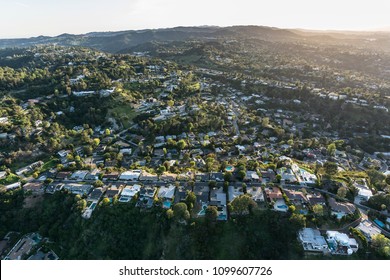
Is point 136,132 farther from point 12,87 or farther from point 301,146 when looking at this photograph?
point 12,87

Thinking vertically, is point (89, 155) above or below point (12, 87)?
below

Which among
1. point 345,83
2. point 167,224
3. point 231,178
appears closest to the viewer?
point 167,224

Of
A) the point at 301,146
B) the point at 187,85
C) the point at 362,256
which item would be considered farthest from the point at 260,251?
the point at 187,85

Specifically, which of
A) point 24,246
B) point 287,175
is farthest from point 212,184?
point 24,246

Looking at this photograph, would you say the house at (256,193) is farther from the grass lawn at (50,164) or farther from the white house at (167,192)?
the grass lawn at (50,164)

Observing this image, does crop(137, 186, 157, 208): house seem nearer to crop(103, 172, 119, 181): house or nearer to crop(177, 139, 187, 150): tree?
crop(103, 172, 119, 181): house

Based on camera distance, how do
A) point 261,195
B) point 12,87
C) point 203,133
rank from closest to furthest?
point 261,195
point 203,133
point 12,87

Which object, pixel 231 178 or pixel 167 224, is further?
pixel 231 178
